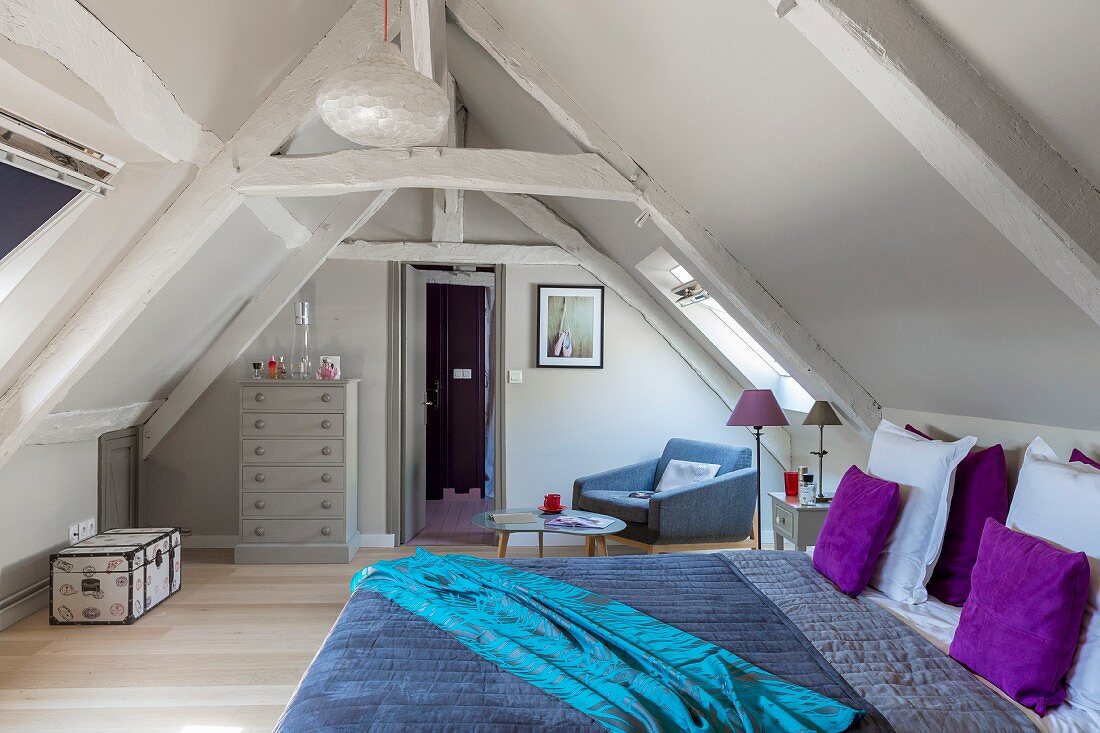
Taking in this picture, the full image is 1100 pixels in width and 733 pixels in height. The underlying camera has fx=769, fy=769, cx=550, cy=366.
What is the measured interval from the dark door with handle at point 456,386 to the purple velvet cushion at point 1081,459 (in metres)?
5.72

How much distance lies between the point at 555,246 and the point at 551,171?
1928 mm

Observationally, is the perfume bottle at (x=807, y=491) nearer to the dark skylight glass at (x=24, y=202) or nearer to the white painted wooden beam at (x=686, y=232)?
the white painted wooden beam at (x=686, y=232)

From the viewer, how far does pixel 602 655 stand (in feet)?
6.32

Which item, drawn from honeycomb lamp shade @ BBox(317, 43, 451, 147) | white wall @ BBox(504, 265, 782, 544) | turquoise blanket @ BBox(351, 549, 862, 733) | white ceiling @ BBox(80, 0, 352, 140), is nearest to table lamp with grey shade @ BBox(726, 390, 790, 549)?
white wall @ BBox(504, 265, 782, 544)

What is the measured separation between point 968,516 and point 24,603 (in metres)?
4.18

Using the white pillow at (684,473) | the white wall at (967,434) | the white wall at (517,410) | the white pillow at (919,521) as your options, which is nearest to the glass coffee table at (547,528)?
the white pillow at (684,473)

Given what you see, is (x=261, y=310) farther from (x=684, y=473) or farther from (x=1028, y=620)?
(x=1028, y=620)

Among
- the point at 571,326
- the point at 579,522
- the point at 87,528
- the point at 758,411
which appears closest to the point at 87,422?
the point at 87,528

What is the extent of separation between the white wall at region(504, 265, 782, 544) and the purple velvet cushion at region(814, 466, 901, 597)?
276cm

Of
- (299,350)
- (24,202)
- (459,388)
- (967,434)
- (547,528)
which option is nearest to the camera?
(24,202)

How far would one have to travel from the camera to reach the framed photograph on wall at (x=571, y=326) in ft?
17.7

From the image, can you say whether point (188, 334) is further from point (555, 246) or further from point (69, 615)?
point (555, 246)

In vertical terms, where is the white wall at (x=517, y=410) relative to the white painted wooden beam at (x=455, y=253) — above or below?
below

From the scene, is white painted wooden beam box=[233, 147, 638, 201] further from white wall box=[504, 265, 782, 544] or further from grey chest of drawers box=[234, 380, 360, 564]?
white wall box=[504, 265, 782, 544]
